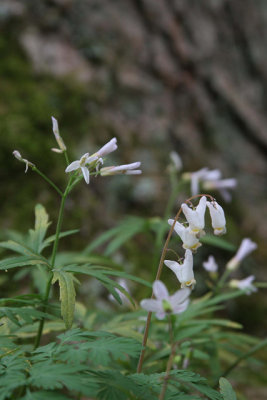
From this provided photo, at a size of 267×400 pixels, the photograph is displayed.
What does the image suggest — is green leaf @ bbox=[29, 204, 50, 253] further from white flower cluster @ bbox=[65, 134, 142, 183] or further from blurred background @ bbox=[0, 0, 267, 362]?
blurred background @ bbox=[0, 0, 267, 362]

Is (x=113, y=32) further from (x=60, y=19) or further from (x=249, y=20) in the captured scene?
(x=249, y=20)

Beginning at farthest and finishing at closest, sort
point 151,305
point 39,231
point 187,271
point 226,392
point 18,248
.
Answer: point 39,231
point 18,248
point 187,271
point 226,392
point 151,305

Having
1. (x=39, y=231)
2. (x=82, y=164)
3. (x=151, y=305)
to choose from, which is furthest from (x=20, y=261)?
(x=151, y=305)

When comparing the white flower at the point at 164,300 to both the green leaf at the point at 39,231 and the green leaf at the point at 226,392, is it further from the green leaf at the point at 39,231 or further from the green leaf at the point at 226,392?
the green leaf at the point at 39,231

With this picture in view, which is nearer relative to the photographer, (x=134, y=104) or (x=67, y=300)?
(x=67, y=300)

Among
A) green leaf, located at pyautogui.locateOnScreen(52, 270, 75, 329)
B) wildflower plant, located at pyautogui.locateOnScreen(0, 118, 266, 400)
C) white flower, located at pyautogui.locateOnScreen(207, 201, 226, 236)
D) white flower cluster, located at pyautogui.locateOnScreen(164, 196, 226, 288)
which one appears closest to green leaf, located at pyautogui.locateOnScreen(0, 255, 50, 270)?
wildflower plant, located at pyautogui.locateOnScreen(0, 118, 266, 400)

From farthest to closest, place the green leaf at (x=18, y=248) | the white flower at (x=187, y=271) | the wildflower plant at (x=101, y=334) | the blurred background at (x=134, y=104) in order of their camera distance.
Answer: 1. the blurred background at (x=134, y=104)
2. the green leaf at (x=18, y=248)
3. the white flower at (x=187, y=271)
4. the wildflower plant at (x=101, y=334)

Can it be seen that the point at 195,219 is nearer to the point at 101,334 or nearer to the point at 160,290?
the point at 160,290

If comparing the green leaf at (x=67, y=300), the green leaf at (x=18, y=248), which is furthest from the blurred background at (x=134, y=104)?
the green leaf at (x=67, y=300)

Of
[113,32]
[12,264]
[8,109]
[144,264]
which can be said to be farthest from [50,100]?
[12,264]
